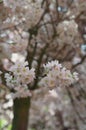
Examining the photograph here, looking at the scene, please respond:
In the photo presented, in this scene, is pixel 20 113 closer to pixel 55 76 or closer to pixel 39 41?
pixel 39 41

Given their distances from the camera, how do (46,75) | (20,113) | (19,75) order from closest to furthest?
1. (19,75)
2. (46,75)
3. (20,113)

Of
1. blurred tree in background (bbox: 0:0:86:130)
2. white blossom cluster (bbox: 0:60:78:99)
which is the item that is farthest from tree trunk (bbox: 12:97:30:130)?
white blossom cluster (bbox: 0:60:78:99)

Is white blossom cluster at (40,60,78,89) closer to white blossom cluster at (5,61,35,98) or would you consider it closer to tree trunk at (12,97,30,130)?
white blossom cluster at (5,61,35,98)

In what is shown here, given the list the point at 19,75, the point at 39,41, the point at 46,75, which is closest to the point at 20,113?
the point at 39,41

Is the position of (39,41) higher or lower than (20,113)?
higher

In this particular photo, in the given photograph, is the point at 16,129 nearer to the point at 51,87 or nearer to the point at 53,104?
the point at 51,87

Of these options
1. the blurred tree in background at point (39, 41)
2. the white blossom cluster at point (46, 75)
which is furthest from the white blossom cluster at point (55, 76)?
the blurred tree in background at point (39, 41)

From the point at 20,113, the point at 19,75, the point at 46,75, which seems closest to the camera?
the point at 19,75

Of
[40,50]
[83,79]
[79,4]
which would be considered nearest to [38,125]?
[83,79]
